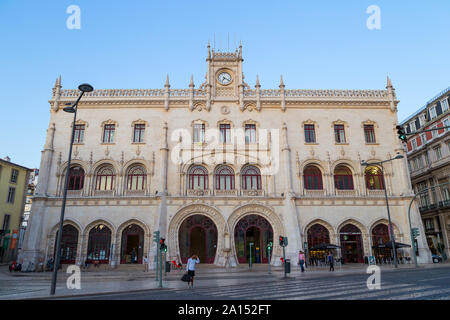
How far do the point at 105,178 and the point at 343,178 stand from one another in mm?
25552

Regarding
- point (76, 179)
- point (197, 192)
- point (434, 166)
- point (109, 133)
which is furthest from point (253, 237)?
point (434, 166)

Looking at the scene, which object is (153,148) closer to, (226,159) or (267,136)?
(226,159)

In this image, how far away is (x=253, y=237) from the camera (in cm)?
3253

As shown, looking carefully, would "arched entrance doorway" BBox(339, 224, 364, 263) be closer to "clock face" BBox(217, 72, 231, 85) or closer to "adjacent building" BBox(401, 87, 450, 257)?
"adjacent building" BBox(401, 87, 450, 257)

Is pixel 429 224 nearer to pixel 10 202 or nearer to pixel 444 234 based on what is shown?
pixel 444 234

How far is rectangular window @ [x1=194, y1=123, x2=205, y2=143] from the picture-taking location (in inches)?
1357

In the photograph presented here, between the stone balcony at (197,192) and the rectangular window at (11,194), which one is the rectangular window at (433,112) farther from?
the rectangular window at (11,194)

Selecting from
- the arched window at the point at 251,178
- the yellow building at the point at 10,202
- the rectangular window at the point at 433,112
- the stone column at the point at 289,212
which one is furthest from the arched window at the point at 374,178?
the yellow building at the point at 10,202

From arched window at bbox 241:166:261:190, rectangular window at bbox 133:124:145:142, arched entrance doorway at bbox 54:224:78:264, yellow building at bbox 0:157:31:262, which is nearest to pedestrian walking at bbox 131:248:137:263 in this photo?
arched entrance doorway at bbox 54:224:78:264

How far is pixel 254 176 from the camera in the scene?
3384cm

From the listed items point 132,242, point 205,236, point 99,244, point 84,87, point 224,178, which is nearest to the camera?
point 84,87

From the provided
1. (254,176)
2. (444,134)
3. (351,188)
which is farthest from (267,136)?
(444,134)

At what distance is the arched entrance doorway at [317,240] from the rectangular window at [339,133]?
992 cm

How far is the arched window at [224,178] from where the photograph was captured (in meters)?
33.4
